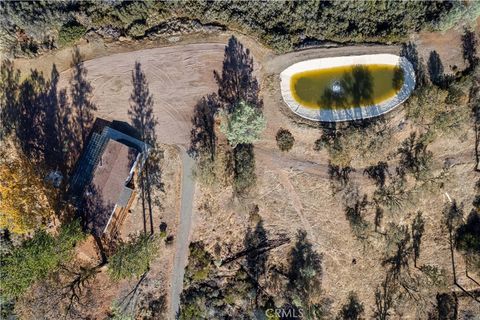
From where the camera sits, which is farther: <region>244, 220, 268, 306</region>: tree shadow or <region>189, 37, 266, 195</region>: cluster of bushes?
<region>244, 220, 268, 306</region>: tree shadow

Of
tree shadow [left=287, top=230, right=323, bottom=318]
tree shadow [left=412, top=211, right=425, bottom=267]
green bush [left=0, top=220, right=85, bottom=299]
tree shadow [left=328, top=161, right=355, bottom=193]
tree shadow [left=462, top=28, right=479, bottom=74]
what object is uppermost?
tree shadow [left=462, top=28, right=479, bottom=74]

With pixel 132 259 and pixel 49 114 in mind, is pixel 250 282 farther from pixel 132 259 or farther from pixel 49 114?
pixel 49 114

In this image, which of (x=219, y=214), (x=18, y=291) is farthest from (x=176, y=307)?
(x=18, y=291)

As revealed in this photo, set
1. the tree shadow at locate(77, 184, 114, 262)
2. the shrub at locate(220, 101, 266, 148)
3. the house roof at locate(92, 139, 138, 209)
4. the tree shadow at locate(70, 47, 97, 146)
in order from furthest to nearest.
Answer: the tree shadow at locate(70, 47, 97, 146) < the tree shadow at locate(77, 184, 114, 262) < the house roof at locate(92, 139, 138, 209) < the shrub at locate(220, 101, 266, 148)

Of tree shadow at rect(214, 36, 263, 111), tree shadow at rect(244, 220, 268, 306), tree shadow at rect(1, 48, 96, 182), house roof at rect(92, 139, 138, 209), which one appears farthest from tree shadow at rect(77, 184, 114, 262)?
tree shadow at rect(214, 36, 263, 111)

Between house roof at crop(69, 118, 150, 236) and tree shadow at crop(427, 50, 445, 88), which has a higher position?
tree shadow at crop(427, 50, 445, 88)

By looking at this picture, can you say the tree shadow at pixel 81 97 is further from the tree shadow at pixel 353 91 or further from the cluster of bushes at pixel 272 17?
the tree shadow at pixel 353 91

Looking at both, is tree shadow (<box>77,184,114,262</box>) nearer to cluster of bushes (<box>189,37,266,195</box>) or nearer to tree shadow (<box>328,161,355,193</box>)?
cluster of bushes (<box>189,37,266,195</box>)

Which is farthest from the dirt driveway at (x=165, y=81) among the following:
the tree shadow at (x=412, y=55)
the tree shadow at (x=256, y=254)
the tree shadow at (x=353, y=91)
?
the tree shadow at (x=412, y=55)
